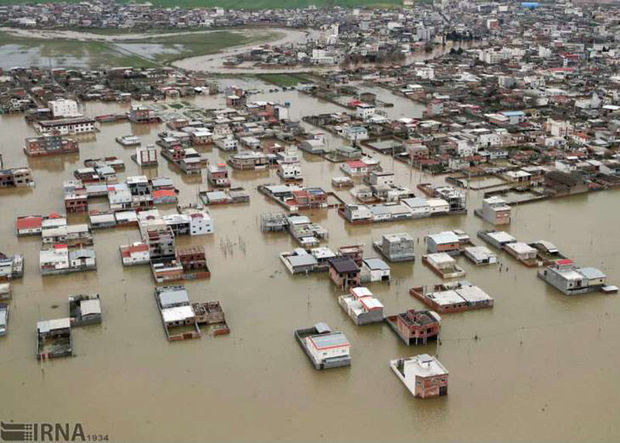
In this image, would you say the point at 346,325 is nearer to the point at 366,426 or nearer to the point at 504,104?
the point at 366,426

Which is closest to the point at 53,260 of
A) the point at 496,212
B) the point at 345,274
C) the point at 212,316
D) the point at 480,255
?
the point at 212,316

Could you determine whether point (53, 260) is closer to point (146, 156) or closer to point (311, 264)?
point (311, 264)

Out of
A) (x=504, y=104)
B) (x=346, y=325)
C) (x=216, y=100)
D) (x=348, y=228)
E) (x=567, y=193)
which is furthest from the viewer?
(x=216, y=100)

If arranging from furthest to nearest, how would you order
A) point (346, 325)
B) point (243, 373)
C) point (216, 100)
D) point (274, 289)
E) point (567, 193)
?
point (216, 100) → point (567, 193) → point (274, 289) → point (346, 325) → point (243, 373)

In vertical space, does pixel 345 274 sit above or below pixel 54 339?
above

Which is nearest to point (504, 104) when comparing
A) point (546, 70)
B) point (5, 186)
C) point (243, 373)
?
point (546, 70)

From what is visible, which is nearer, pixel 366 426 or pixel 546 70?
pixel 366 426

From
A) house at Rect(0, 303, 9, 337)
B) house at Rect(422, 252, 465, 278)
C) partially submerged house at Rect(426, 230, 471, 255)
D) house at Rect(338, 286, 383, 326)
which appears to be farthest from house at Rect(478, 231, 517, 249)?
house at Rect(0, 303, 9, 337)
